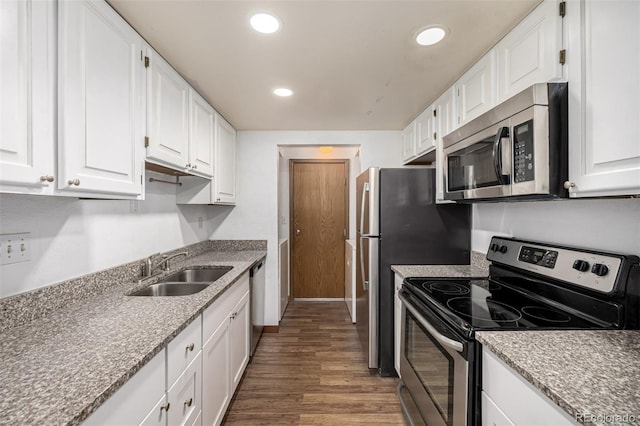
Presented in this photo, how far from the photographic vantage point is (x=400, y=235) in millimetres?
2246

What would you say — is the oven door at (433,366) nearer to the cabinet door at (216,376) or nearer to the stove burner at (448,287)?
the stove burner at (448,287)

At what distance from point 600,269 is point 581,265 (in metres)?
0.09

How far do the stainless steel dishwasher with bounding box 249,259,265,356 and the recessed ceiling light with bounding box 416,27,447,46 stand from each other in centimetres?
202

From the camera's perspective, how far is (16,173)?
0.80 metres

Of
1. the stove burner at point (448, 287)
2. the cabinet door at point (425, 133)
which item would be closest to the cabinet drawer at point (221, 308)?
the stove burner at point (448, 287)

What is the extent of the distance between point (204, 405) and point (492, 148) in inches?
75.9

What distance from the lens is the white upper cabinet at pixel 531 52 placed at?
3.54 ft

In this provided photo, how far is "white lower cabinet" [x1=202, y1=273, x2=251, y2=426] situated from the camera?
4.82ft

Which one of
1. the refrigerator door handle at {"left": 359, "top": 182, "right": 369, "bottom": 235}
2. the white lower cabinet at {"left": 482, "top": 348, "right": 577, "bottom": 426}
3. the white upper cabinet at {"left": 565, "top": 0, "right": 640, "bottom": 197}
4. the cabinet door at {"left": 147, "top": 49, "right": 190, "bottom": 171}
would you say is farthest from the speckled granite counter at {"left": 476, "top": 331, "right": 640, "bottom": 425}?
the cabinet door at {"left": 147, "top": 49, "right": 190, "bottom": 171}

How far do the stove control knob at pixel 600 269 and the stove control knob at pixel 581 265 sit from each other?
0.10ft

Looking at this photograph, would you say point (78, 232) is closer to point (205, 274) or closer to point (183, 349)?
point (183, 349)

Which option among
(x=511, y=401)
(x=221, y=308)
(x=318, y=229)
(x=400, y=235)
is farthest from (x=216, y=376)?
(x=318, y=229)

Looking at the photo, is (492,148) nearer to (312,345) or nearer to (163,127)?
(163,127)

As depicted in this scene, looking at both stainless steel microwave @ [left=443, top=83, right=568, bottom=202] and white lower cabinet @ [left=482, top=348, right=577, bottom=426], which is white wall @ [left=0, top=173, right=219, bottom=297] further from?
stainless steel microwave @ [left=443, top=83, right=568, bottom=202]
